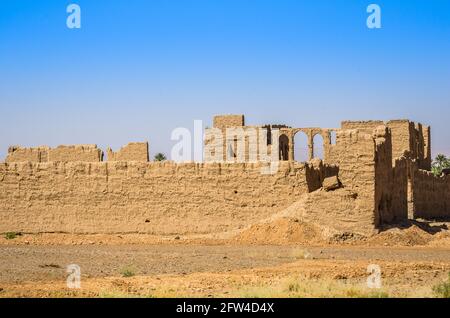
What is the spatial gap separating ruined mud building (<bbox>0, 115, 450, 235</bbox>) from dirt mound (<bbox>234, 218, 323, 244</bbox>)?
0.33 metres

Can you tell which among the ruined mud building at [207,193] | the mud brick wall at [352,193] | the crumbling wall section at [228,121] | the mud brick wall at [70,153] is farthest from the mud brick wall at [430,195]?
the mud brick wall at [70,153]

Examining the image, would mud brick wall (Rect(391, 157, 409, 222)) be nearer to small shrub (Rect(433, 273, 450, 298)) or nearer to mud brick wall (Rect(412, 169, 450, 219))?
mud brick wall (Rect(412, 169, 450, 219))

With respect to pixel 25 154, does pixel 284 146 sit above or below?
above

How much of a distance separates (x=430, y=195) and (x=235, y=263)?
17750 millimetres

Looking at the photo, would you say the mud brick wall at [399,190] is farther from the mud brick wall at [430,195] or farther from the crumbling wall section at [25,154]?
the crumbling wall section at [25,154]

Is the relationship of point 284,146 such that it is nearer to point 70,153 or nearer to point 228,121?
point 228,121

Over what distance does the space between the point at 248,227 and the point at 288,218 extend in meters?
1.52

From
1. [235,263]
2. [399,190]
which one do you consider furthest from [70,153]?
[235,263]

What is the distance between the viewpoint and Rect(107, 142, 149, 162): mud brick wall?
33500 mm

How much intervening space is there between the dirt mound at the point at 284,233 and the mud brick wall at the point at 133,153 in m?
10.7

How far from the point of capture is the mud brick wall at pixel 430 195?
31.9 meters

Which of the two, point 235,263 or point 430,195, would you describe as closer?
point 235,263

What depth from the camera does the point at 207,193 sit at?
25.2 metres
